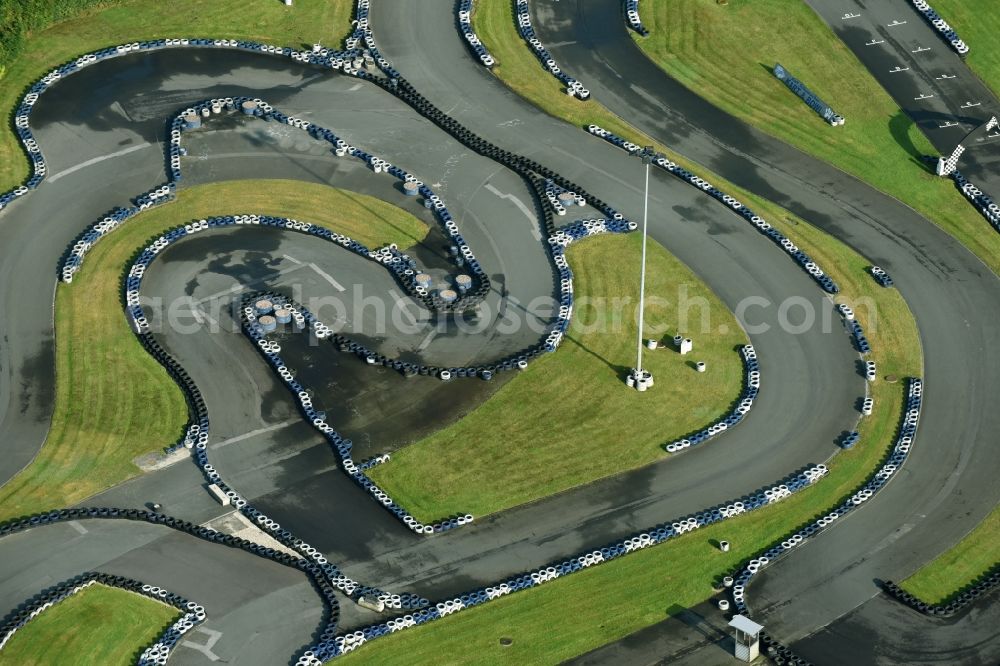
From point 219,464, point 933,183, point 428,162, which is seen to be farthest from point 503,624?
point 933,183

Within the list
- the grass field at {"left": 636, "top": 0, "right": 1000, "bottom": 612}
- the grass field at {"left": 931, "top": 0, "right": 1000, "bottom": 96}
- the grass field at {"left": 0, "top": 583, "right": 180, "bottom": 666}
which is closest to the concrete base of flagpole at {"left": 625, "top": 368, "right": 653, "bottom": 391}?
the grass field at {"left": 636, "top": 0, "right": 1000, "bottom": 612}

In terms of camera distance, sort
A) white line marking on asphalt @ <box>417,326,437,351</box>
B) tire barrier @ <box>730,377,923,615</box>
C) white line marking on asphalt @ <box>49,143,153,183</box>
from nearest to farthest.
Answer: tire barrier @ <box>730,377,923,615</box>
white line marking on asphalt @ <box>417,326,437,351</box>
white line marking on asphalt @ <box>49,143,153,183</box>

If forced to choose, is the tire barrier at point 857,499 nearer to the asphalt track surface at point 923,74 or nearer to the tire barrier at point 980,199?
the tire barrier at point 980,199

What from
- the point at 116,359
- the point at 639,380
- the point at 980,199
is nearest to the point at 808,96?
the point at 980,199

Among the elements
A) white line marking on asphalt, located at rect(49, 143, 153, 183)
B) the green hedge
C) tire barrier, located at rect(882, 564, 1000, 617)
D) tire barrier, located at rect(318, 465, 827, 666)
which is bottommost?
tire barrier, located at rect(882, 564, 1000, 617)

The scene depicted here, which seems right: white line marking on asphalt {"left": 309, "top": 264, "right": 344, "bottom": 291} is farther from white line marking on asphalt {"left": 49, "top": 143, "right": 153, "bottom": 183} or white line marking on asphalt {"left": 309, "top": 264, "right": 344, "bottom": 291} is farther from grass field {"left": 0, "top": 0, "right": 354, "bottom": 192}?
grass field {"left": 0, "top": 0, "right": 354, "bottom": 192}

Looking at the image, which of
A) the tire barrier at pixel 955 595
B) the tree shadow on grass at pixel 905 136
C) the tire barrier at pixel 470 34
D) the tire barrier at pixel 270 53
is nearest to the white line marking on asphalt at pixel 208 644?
the tire barrier at pixel 955 595
